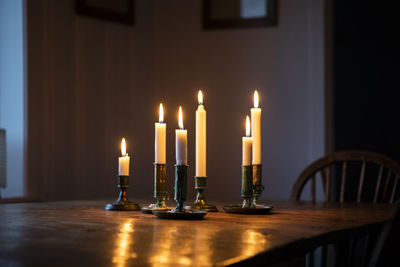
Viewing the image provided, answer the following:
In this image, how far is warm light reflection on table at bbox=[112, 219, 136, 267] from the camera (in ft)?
2.32

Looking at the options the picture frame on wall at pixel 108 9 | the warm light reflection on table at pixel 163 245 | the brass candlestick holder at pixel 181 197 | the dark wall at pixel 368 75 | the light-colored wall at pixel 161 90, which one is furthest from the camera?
the dark wall at pixel 368 75

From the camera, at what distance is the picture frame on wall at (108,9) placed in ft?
9.49

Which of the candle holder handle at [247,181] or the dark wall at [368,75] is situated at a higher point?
the dark wall at [368,75]

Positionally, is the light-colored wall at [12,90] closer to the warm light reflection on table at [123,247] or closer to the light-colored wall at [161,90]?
the light-colored wall at [161,90]

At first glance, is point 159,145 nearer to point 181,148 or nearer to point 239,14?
point 181,148

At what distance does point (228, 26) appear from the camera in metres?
3.13

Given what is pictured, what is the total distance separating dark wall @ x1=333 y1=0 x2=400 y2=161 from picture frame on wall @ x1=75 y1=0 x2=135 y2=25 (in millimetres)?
2321

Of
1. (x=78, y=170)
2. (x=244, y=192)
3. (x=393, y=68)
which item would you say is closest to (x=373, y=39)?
(x=393, y=68)

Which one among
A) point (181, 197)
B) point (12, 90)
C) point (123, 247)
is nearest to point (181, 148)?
point (181, 197)

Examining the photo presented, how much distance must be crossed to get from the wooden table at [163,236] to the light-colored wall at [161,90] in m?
1.38

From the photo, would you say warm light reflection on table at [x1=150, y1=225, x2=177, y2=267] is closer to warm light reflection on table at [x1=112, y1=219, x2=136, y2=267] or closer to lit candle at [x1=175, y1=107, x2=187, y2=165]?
warm light reflection on table at [x1=112, y1=219, x2=136, y2=267]

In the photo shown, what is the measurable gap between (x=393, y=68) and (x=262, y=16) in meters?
2.18

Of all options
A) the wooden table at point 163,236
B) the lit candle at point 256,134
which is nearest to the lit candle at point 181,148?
the wooden table at point 163,236

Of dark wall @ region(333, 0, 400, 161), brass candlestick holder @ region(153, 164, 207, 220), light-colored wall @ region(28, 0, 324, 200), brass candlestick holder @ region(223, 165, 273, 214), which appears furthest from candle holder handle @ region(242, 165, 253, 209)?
dark wall @ region(333, 0, 400, 161)
